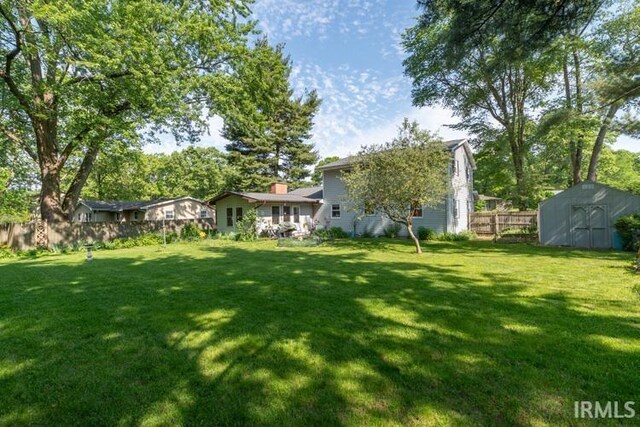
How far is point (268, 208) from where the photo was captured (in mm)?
20859

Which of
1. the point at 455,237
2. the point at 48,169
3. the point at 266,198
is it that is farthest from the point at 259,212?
the point at 455,237

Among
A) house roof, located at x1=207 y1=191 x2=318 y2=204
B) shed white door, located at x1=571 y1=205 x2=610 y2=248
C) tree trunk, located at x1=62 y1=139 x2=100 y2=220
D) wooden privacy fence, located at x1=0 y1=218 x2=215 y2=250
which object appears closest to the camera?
shed white door, located at x1=571 y1=205 x2=610 y2=248

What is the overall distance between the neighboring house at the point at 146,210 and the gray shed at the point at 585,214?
2360 centimetres

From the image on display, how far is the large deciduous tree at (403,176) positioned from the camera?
36.8 feet

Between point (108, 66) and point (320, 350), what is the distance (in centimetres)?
1304

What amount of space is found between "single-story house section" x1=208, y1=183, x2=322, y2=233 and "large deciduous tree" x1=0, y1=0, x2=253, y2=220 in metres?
6.10

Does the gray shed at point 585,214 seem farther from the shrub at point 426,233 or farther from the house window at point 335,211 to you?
the house window at point 335,211

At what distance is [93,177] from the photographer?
105 ft

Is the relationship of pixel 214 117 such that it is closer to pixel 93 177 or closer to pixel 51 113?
pixel 51 113

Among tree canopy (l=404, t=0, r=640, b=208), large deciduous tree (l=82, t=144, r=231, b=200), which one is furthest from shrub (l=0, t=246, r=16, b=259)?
large deciduous tree (l=82, t=144, r=231, b=200)

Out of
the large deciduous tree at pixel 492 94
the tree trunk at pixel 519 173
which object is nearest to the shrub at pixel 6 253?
the large deciduous tree at pixel 492 94

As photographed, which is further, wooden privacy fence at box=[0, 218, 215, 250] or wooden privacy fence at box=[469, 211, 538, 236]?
wooden privacy fence at box=[469, 211, 538, 236]

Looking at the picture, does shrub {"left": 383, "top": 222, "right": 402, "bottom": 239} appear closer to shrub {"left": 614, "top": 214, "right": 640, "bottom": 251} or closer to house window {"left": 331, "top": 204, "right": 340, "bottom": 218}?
house window {"left": 331, "top": 204, "right": 340, "bottom": 218}

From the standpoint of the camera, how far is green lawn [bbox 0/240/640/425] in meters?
2.46
